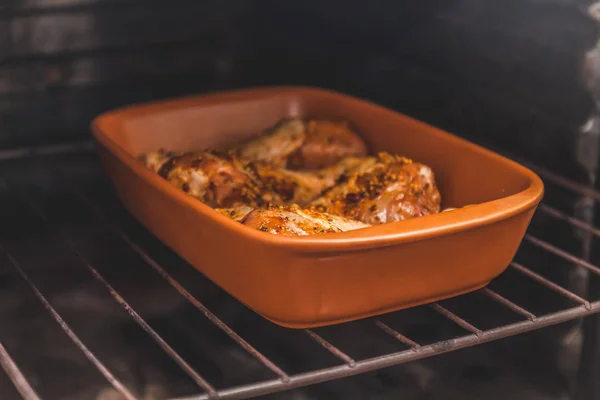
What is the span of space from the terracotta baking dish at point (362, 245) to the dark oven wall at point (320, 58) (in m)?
0.14

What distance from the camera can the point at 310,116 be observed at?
1.40 metres

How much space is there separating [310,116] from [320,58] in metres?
0.16

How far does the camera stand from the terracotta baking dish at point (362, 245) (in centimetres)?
81

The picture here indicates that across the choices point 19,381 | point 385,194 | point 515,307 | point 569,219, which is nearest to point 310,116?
point 385,194

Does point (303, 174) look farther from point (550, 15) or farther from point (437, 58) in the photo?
point (550, 15)

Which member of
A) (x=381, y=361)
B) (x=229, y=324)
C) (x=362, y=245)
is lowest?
(x=229, y=324)

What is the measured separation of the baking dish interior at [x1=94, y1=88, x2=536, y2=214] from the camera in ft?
3.60

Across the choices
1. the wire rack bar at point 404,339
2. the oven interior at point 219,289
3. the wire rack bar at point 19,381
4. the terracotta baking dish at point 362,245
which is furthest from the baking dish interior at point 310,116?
the wire rack bar at point 19,381

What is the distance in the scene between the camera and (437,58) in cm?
130

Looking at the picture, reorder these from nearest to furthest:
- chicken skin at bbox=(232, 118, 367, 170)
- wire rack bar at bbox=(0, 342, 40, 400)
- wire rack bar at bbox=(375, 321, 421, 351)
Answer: wire rack bar at bbox=(0, 342, 40, 400)
wire rack bar at bbox=(375, 321, 421, 351)
chicken skin at bbox=(232, 118, 367, 170)

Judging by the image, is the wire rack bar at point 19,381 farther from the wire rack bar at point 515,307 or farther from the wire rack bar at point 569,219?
the wire rack bar at point 569,219

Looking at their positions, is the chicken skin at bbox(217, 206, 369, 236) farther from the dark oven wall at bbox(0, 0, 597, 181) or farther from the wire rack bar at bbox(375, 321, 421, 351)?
the dark oven wall at bbox(0, 0, 597, 181)

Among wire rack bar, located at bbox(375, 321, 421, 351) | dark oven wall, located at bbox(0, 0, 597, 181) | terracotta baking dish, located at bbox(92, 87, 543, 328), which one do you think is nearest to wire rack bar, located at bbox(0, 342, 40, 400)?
terracotta baking dish, located at bbox(92, 87, 543, 328)

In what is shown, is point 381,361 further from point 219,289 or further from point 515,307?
point 219,289
